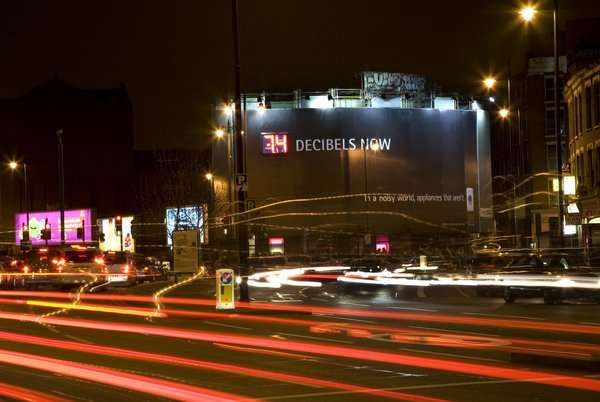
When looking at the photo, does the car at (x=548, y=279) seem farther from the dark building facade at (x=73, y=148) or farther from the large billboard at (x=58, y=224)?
the dark building facade at (x=73, y=148)

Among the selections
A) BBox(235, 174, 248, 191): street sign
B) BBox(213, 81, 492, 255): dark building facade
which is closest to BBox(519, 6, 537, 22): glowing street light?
BBox(235, 174, 248, 191): street sign

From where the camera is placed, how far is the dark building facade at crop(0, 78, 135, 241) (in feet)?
335

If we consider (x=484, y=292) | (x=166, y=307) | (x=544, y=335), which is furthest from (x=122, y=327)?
(x=484, y=292)

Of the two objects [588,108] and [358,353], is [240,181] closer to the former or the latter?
[358,353]

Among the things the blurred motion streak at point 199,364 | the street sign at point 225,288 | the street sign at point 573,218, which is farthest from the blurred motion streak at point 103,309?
the street sign at point 573,218

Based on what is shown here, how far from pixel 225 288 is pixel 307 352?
382 inches

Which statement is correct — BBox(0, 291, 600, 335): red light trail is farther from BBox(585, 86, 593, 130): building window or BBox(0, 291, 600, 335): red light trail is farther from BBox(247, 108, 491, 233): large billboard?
BBox(247, 108, 491, 233): large billboard

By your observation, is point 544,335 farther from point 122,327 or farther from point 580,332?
point 122,327

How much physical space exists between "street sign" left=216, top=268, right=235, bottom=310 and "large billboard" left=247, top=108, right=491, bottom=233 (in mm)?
53631

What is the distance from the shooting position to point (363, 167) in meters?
79.8

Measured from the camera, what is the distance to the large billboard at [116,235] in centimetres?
6944

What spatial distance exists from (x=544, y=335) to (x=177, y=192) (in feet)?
174

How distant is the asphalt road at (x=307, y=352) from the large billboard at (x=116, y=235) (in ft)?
140

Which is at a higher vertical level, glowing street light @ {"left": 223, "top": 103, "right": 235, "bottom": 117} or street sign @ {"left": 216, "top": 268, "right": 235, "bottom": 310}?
glowing street light @ {"left": 223, "top": 103, "right": 235, "bottom": 117}
